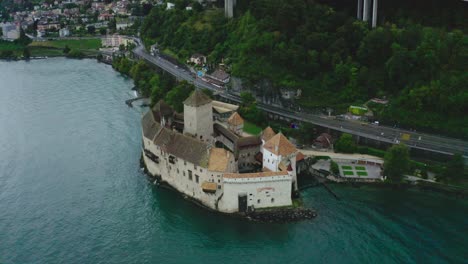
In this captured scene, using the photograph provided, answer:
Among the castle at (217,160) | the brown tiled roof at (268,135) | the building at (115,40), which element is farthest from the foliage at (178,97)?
the building at (115,40)

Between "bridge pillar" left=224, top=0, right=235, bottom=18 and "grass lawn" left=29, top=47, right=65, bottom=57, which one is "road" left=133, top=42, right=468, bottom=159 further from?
"grass lawn" left=29, top=47, right=65, bottom=57

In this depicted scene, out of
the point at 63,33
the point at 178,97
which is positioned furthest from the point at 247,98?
the point at 63,33

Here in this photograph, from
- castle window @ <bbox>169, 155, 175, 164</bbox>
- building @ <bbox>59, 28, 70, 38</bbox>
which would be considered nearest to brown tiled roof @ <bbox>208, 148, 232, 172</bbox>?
castle window @ <bbox>169, 155, 175, 164</bbox>

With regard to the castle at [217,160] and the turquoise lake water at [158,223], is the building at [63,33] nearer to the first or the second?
the turquoise lake water at [158,223]

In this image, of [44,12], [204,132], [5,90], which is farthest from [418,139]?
[44,12]

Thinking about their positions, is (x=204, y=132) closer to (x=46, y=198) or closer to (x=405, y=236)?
(x=46, y=198)

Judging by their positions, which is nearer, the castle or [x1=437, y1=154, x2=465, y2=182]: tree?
the castle
